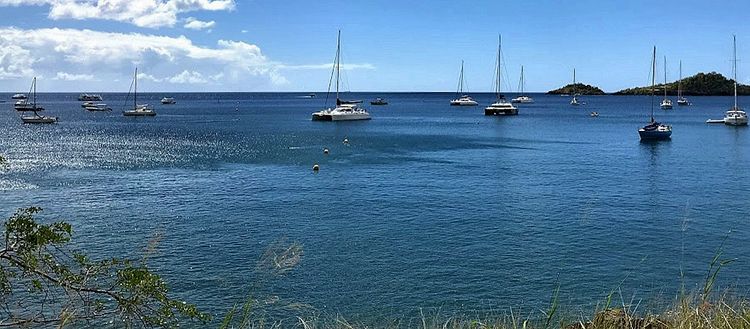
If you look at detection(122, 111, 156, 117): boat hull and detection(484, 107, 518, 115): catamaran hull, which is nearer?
detection(122, 111, 156, 117): boat hull

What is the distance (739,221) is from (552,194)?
10112mm

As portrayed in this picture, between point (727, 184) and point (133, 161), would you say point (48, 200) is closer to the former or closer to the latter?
point (133, 161)

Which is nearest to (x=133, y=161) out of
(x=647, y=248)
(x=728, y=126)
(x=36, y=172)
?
(x=36, y=172)

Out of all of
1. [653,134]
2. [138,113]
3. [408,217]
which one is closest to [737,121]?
[653,134]

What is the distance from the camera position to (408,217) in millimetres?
30922

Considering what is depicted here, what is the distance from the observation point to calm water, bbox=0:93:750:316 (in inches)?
819

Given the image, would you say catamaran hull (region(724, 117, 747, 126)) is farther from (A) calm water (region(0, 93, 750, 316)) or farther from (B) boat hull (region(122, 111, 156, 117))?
(B) boat hull (region(122, 111, 156, 117))

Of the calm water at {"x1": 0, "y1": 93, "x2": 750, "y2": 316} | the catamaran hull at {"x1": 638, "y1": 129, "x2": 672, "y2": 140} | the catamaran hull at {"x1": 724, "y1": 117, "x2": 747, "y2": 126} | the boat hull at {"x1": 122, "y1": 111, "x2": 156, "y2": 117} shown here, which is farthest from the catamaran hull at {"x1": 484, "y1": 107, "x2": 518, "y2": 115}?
the calm water at {"x1": 0, "y1": 93, "x2": 750, "y2": 316}

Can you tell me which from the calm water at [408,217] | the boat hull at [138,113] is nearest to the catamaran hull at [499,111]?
the boat hull at [138,113]

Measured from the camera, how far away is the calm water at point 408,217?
20.8 metres

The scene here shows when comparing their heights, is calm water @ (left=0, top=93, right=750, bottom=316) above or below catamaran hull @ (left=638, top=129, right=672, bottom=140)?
below

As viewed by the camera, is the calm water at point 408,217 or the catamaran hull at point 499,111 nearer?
the calm water at point 408,217

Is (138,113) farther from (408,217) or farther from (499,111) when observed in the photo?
(408,217)

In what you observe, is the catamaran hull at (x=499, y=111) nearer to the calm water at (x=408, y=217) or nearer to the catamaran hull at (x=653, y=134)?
the catamaran hull at (x=653, y=134)
